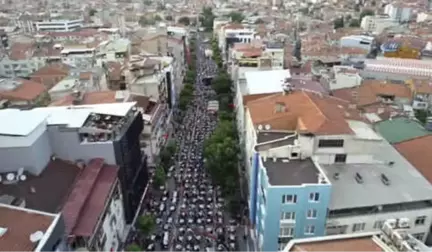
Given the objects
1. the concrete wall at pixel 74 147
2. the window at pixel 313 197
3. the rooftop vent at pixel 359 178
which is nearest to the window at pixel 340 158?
the rooftop vent at pixel 359 178

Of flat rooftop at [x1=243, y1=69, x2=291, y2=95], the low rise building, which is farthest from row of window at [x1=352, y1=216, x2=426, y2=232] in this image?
the low rise building

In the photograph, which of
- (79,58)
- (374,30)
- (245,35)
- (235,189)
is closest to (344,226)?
(235,189)

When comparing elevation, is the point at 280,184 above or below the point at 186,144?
above

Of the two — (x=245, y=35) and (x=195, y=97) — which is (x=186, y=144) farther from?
(x=245, y=35)

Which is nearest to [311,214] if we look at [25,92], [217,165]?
→ [217,165]

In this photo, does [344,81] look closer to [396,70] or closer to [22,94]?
[396,70]

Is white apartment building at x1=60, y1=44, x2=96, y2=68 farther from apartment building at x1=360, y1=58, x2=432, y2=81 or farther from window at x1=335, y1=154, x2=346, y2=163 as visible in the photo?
apartment building at x1=360, y1=58, x2=432, y2=81
